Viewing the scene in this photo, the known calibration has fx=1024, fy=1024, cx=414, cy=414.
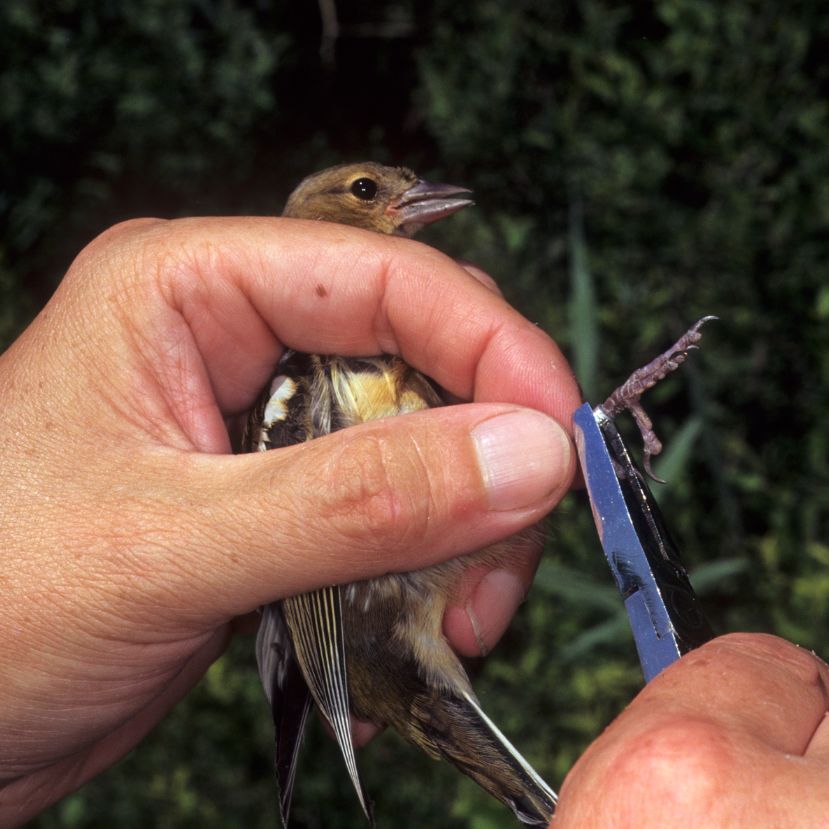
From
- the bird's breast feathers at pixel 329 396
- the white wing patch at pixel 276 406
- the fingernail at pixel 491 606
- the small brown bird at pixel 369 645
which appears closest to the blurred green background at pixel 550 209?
the fingernail at pixel 491 606

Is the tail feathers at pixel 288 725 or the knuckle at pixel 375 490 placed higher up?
the knuckle at pixel 375 490

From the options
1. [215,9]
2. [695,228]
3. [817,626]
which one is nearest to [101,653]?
[817,626]

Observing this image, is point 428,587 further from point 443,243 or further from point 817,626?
point 443,243

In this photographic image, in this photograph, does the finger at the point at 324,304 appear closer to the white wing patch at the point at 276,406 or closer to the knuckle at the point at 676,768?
the white wing patch at the point at 276,406

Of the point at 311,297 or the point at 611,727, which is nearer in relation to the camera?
the point at 611,727

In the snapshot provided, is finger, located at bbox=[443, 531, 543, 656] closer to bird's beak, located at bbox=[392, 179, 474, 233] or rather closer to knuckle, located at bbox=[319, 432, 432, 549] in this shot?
knuckle, located at bbox=[319, 432, 432, 549]

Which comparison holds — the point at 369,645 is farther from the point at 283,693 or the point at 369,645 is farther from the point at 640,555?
the point at 640,555

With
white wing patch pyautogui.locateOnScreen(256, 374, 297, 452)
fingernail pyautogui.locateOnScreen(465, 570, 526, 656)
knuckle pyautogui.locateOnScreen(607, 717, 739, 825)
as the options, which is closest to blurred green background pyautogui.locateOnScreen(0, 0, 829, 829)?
fingernail pyautogui.locateOnScreen(465, 570, 526, 656)
